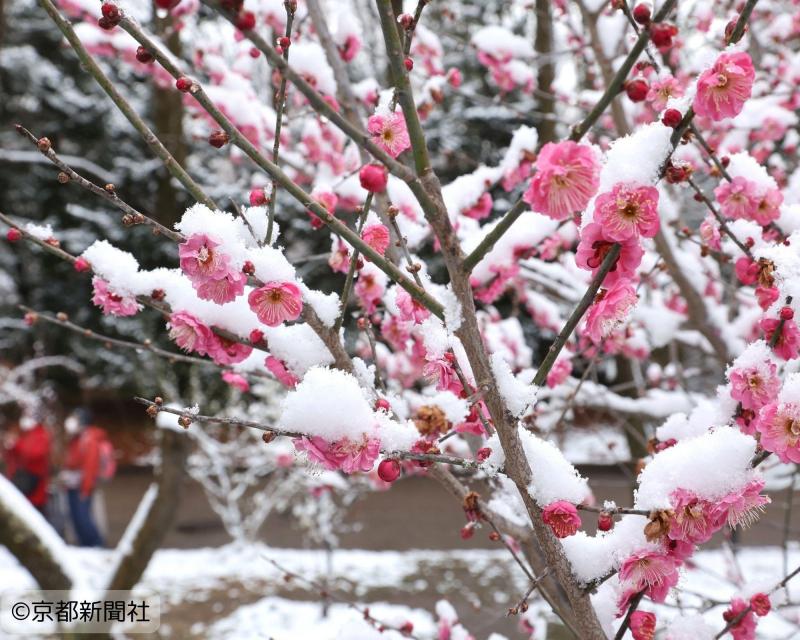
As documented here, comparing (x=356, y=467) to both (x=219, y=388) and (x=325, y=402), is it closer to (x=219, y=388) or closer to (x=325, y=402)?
(x=325, y=402)

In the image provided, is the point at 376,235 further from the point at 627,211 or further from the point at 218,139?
the point at 627,211

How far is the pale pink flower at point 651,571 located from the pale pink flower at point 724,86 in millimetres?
676

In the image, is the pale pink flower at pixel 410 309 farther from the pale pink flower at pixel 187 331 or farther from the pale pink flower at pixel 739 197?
the pale pink flower at pixel 739 197

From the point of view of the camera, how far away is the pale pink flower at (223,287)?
1069mm

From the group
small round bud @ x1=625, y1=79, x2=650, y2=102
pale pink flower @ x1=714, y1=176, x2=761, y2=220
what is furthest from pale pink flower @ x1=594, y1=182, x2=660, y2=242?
pale pink flower @ x1=714, y1=176, x2=761, y2=220

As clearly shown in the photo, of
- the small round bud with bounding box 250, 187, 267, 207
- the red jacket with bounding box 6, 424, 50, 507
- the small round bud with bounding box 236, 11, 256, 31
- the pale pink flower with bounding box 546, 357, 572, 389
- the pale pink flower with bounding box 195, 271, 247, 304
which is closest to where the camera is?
the small round bud with bounding box 236, 11, 256, 31

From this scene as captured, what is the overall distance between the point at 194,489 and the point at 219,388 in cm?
210

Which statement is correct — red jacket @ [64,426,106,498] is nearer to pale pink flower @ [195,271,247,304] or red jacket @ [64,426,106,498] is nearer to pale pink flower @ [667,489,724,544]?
pale pink flower @ [195,271,247,304]

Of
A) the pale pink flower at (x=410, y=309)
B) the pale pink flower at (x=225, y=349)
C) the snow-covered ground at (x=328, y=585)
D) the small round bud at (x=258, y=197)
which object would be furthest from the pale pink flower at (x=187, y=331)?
the snow-covered ground at (x=328, y=585)

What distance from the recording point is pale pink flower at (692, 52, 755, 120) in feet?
3.22

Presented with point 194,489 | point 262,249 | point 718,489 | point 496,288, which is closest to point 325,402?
point 262,249

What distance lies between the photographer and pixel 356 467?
1.01m

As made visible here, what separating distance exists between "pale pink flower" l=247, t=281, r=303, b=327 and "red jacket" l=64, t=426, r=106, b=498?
6586 mm

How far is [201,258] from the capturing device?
3.43ft
